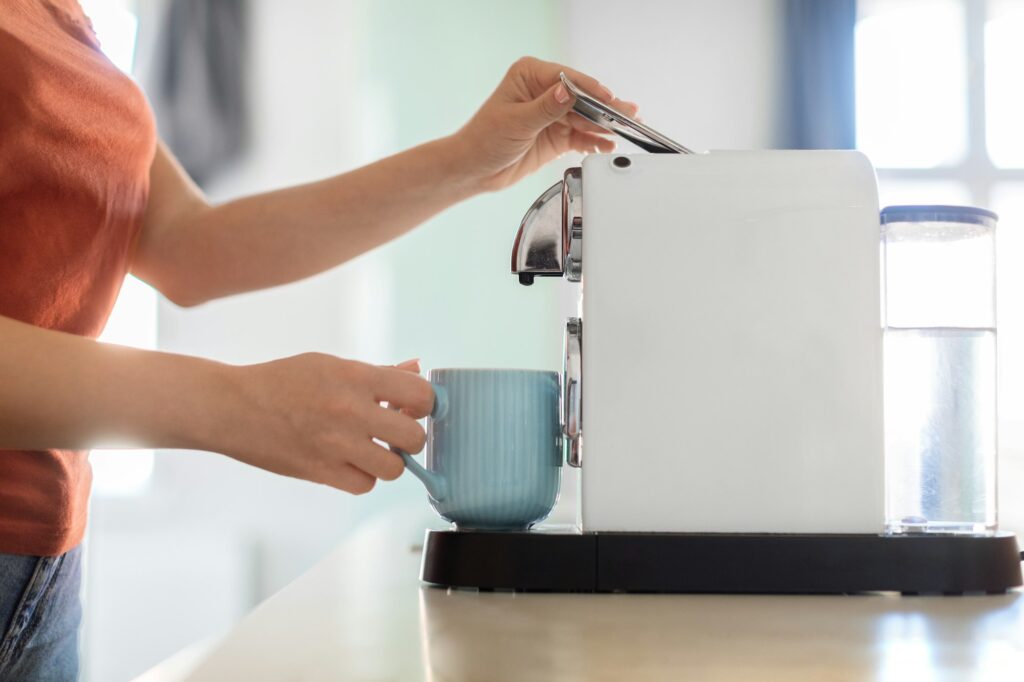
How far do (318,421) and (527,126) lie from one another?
0.44m

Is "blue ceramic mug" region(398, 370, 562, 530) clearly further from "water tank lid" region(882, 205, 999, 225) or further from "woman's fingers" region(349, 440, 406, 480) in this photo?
"water tank lid" region(882, 205, 999, 225)

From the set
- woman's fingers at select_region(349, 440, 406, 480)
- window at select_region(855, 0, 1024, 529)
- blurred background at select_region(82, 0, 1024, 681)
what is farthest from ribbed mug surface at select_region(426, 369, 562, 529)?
window at select_region(855, 0, 1024, 529)

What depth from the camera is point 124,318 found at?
2961 mm

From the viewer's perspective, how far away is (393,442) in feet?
1.96

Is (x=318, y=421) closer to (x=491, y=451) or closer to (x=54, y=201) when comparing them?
(x=491, y=451)

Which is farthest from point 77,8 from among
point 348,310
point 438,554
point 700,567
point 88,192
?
point 348,310

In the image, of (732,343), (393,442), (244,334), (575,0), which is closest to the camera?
(393,442)

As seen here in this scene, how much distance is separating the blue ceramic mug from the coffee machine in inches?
1.1

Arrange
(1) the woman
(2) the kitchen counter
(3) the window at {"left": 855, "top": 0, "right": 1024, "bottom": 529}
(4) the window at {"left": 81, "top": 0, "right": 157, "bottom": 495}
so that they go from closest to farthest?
(2) the kitchen counter → (1) the woman → (4) the window at {"left": 81, "top": 0, "right": 157, "bottom": 495} → (3) the window at {"left": 855, "top": 0, "right": 1024, "bottom": 529}

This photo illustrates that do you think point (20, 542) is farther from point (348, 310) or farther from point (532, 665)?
point (348, 310)

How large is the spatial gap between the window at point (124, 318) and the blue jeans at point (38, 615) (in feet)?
7.06

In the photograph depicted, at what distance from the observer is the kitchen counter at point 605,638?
18.0 inches

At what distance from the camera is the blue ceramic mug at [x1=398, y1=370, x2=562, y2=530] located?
2.29 feet

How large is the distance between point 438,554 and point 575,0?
2.83 m
